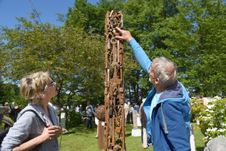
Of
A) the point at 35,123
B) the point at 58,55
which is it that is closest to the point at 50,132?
the point at 35,123

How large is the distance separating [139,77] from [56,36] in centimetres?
1860

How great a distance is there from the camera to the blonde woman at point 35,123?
9.33 ft

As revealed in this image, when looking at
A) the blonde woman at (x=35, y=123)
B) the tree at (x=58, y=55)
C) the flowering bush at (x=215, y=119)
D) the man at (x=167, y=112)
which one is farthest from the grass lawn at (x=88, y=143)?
the blonde woman at (x=35, y=123)

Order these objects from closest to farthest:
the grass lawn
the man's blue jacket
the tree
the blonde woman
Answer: the blonde woman
the man's blue jacket
the grass lawn
the tree

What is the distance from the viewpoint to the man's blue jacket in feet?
9.69

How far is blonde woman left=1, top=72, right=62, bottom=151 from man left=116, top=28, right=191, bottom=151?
748 mm

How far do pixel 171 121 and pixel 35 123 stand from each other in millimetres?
999

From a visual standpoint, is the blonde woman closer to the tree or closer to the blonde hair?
the blonde hair

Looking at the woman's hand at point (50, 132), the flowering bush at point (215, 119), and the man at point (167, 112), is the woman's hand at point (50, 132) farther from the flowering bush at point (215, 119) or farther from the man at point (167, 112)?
the flowering bush at point (215, 119)

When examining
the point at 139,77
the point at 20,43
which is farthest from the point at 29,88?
the point at 139,77

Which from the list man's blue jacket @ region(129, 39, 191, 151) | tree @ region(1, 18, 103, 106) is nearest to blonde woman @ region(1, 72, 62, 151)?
man's blue jacket @ region(129, 39, 191, 151)

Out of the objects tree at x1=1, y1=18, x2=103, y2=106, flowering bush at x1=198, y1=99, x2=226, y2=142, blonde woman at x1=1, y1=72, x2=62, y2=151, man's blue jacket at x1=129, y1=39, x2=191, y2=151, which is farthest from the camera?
tree at x1=1, y1=18, x2=103, y2=106

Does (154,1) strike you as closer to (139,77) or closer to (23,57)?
(139,77)

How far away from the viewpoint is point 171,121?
2977mm
